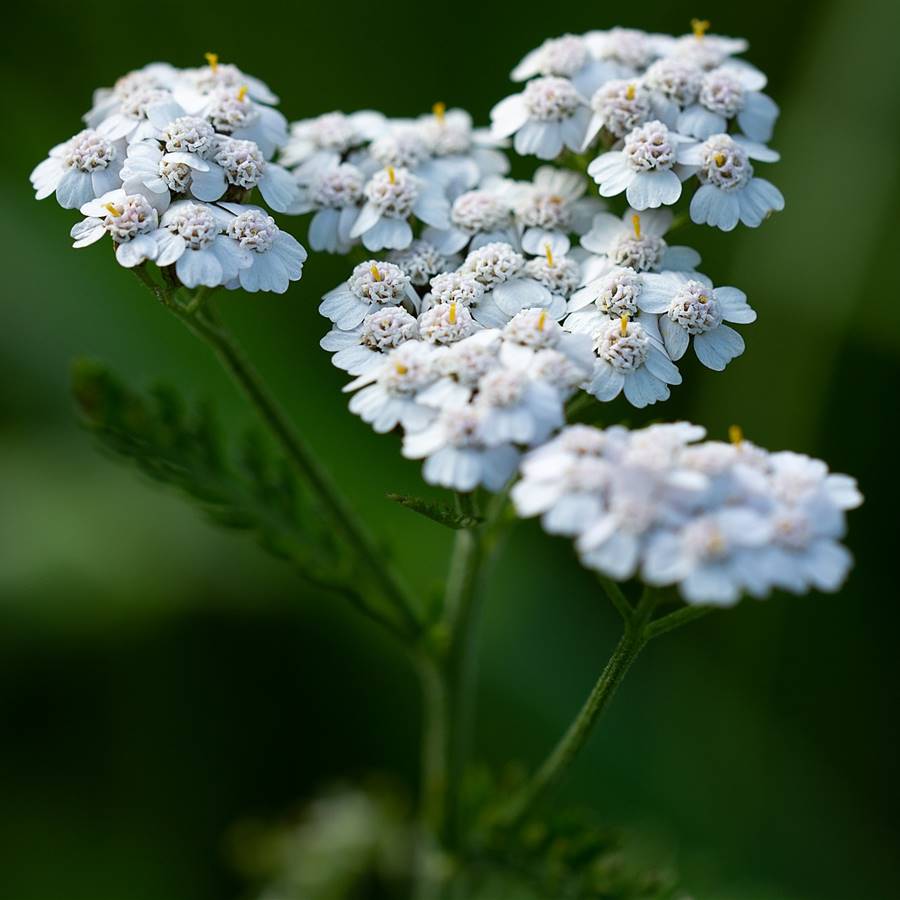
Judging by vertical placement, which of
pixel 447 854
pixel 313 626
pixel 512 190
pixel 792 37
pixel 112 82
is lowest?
pixel 447 854

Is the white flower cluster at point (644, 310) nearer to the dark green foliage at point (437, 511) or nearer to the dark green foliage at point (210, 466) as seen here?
the dark green foliage at point (437, 511)

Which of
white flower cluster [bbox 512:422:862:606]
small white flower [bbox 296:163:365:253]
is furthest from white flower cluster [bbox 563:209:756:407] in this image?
small white flower [bbox 296:163:365:253]

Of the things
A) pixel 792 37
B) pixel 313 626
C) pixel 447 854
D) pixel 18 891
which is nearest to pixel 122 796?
pixel 18 891

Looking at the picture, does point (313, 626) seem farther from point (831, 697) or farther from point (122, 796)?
point (831, 697)

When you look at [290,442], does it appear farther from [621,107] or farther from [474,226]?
[621,107]

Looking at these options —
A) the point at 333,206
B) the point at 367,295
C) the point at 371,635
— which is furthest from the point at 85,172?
the point at 371,635

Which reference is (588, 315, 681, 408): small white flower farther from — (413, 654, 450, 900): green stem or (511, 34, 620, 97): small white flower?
(413, 654, 450, 900): green stem
